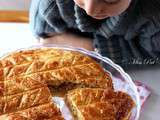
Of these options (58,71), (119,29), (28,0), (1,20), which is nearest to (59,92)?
(58,71)

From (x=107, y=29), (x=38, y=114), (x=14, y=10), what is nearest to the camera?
(x=38, y=114)

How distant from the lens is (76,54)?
543 millimetres

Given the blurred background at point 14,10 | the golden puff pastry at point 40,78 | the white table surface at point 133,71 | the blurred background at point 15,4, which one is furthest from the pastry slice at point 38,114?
the blurred background at point 15,4

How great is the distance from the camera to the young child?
0.58 meters

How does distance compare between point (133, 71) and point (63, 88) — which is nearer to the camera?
point (63, 88)

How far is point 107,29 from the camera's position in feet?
1.95

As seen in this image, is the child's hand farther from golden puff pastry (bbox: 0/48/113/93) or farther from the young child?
golden puff pastry (bbox: 0/48/113/93)

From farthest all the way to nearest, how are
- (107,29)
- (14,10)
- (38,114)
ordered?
(14,10), (107,29), (38,114)

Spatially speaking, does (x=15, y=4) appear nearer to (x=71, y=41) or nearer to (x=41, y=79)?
(x=71, y=41)

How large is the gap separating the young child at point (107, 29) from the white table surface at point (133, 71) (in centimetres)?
2

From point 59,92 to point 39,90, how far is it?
0.15 ft

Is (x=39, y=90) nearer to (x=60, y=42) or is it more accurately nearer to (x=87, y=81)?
(x=87, y=81)

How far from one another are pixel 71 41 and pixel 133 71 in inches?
4.3

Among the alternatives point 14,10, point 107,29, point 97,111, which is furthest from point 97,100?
point 14,10
